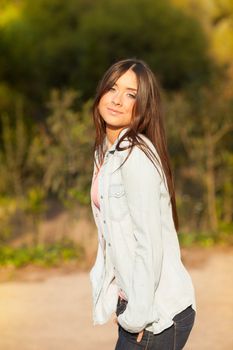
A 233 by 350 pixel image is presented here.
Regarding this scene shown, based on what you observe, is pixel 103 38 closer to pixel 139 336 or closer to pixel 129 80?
pixel 129 80

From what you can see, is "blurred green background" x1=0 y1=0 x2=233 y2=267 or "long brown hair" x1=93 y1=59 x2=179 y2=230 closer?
"long brown hair" x1=93 y1=59 x2=179 y2=230

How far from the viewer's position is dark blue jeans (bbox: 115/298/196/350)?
2.04m

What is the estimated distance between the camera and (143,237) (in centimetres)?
198

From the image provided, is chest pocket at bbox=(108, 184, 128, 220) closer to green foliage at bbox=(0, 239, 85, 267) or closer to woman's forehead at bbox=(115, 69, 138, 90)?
woman's forehead at bbox=(115, 69, 138, 90)

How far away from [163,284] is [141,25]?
57.9 ft

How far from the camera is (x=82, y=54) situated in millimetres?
17203

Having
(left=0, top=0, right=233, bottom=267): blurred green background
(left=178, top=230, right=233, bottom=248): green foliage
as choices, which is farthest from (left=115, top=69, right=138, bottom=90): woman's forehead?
(left=178, top=230, right=233, bottom=248): green foliage

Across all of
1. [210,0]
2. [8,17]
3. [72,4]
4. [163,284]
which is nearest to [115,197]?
[163,284]

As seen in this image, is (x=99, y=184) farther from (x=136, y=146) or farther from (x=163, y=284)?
(x=163, y=284)

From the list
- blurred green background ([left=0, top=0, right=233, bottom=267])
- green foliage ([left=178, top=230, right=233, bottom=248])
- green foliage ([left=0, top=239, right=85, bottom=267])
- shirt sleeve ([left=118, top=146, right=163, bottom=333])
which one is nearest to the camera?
shirt sleeve ([left=118, top=146, right=163, bottom=333])

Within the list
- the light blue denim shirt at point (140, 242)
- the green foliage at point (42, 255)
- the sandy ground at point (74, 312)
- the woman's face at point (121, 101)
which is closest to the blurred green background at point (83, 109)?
the green foliage at point (42, 255)

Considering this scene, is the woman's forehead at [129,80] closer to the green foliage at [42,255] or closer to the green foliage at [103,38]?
the green foliage at [42,255]

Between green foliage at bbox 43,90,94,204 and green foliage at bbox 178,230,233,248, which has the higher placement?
green foliage at bbox 43,90,94,204

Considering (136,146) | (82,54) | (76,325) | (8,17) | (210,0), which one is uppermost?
(210,0)
